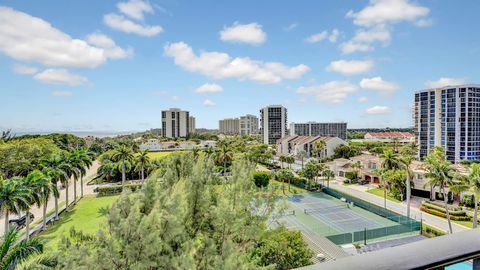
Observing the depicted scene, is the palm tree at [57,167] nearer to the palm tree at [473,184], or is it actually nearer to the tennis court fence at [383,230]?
the tennis court fence at [383,230]

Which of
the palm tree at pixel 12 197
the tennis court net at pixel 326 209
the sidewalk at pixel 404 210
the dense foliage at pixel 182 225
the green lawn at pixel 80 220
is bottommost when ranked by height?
the green lawn at pixel 80 220

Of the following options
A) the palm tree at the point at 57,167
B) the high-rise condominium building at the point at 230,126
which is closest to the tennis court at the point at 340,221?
the palm tree at the point at 57,167

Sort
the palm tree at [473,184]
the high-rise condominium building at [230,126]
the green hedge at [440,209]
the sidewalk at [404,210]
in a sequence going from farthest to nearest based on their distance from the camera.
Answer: the high-rise condominium building at [230,126] < the green hedge at [440,209] < the sidewalk at [404,210] < the palm tree at [473,184]

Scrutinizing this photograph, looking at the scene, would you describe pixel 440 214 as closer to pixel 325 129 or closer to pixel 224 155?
pixel 224 155

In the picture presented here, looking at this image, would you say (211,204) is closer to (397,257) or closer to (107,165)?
(397,257)

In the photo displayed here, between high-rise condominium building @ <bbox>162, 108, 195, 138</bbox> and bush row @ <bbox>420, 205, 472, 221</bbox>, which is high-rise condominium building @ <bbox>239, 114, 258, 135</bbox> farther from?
bush row @ <bbox>420, 205, 472, 221</bbox>

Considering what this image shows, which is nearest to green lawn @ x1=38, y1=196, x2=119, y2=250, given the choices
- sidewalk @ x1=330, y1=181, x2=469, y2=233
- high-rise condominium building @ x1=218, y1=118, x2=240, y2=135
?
sidewalk @ x1=330, y1=181, x2=469, y2=233

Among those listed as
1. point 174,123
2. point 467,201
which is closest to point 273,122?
point 174,123
